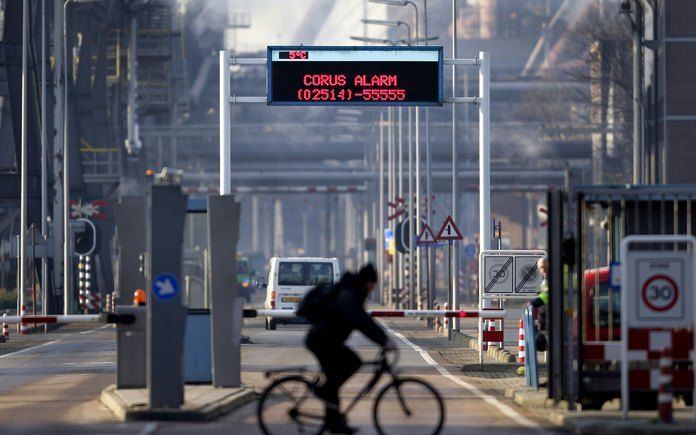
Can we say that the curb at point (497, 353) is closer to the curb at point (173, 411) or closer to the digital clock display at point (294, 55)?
the digital clock display at point (294, 55)

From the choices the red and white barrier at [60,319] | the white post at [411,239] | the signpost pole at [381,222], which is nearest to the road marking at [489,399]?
the red and white barrier at [60,319]

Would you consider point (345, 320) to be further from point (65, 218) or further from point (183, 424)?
point (65, 218)

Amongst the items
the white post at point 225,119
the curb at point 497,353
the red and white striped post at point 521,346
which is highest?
the white post at point 225,119

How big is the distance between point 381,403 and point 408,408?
8.8 inches

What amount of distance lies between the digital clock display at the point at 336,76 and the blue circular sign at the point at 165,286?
13.3 metres

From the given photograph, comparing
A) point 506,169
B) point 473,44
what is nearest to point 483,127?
point 506,169

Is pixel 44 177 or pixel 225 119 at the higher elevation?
pixel 225 119

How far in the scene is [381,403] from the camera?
13.7 metres

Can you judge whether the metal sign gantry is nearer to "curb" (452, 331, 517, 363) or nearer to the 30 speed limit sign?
"curb" (452, 331, 517, 363)

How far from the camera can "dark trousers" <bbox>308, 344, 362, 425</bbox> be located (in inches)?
532

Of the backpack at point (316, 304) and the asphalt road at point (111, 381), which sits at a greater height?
the backpack at point (316, 304)

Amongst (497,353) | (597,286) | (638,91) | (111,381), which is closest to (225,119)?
(497,353)

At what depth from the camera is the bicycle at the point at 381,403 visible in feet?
44.8

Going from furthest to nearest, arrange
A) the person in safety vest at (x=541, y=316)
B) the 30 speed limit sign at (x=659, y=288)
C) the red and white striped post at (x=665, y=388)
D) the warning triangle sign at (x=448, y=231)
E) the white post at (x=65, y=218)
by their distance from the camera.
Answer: the white post at (x=65, y=218) → the warning triangle sign at (x=448, y=231) → the person in safety vest at (x=541, y=316) → the 30 speed limit sign at (x=659, y=288) → the red and white striped post at (x=665, y=388)
